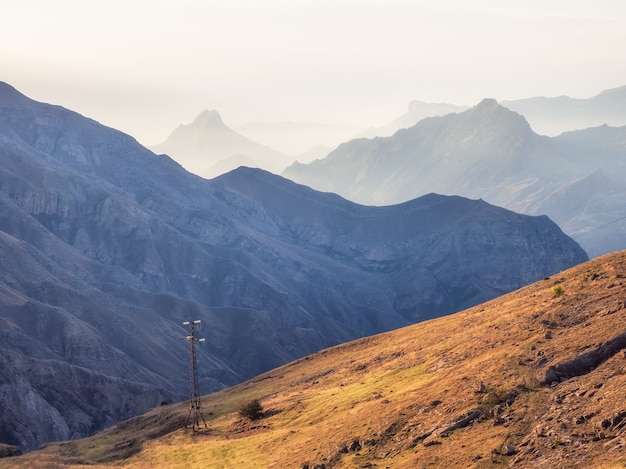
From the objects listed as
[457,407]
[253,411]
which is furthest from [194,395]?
[457,407]

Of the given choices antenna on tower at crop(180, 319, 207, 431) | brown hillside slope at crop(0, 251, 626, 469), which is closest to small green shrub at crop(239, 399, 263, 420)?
brown hillside slope at crop(0, 251, 626, 469)

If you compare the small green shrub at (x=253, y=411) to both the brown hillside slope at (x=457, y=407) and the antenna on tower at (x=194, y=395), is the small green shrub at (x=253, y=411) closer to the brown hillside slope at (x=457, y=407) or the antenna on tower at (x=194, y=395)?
the brown hillside slope at (x=457, y=407)

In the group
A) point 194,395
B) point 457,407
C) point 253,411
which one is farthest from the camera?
point 194,395

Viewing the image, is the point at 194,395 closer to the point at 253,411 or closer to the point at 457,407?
the point at 253,411

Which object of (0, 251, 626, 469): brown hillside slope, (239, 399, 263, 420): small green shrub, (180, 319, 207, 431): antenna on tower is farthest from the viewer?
(180, 319, 207, 431): antenna on tower

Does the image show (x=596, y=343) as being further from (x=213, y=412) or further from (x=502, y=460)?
(x=213, y=412)

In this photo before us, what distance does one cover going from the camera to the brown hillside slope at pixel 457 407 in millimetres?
52125

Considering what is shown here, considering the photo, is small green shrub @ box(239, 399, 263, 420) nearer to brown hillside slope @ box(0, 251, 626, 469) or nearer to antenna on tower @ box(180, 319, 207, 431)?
brown hillside slope @ box(0, 251, 626, 469)

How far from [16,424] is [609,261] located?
12710 centimetres

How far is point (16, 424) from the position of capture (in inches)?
6732

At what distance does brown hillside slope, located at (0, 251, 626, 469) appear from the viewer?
171ft

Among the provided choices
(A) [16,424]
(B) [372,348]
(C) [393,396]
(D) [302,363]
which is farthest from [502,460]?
(A) [16,424]

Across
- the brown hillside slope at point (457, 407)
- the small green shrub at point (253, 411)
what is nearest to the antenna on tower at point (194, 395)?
the brown hillside slope at point (457, 407)

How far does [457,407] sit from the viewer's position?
196 ft
